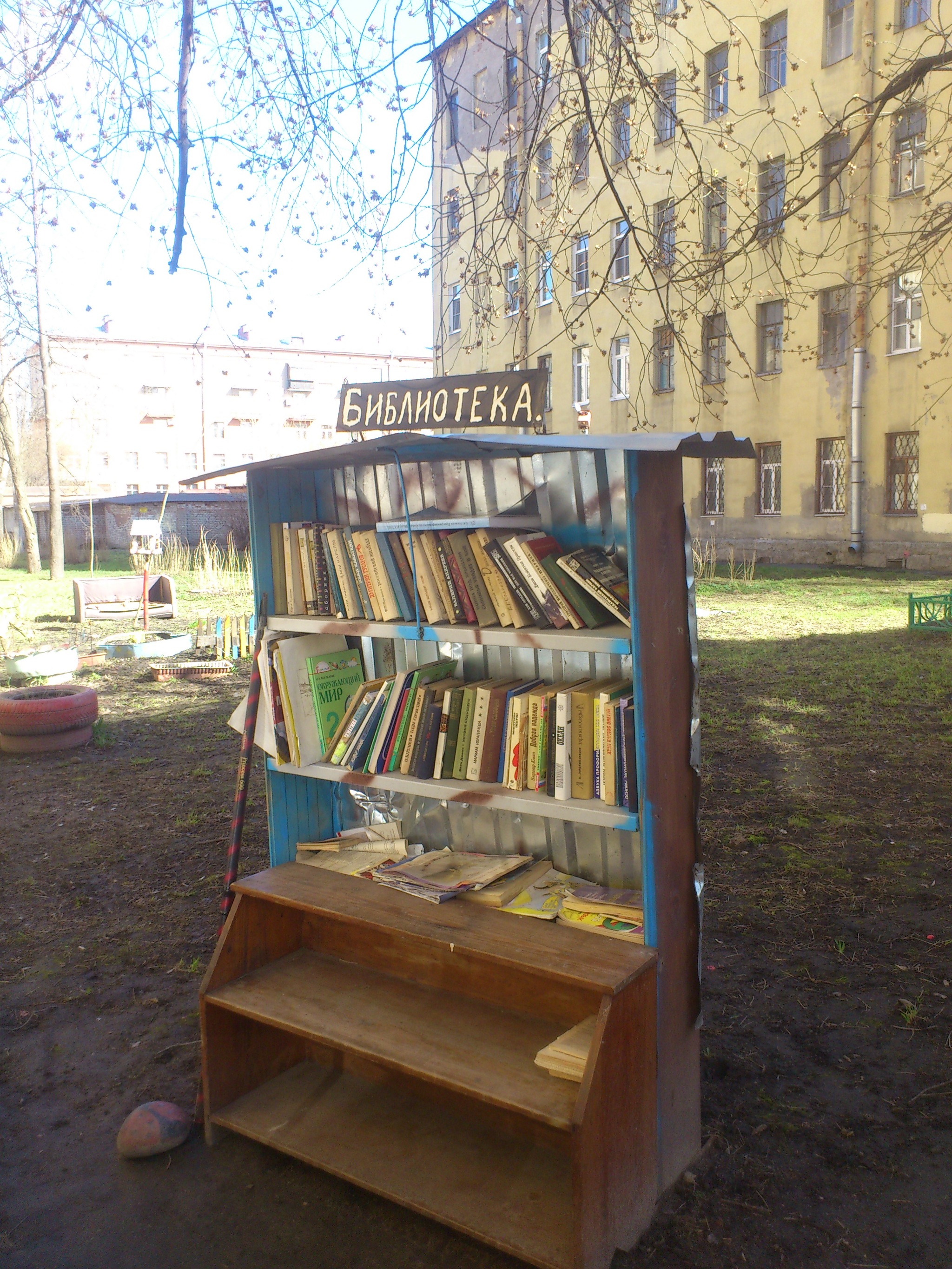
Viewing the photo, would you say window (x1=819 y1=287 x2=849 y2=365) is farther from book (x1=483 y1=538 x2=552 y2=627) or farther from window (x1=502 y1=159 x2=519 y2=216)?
book (x1=483 y1=538 x2=552 y2=627)

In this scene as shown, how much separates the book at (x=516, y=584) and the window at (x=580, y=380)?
22.9m

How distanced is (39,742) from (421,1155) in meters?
5.96

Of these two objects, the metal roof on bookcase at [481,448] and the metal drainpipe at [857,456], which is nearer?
the metal roof on bookcase at [481,448]

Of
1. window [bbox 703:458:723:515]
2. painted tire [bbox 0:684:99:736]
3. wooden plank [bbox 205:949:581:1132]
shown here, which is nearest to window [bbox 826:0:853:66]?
window [bbox 703:458:723:515]

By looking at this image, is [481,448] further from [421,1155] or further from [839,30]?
[839,30]

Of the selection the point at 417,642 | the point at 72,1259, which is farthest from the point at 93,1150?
the point at 417,642

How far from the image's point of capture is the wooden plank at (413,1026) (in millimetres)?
2453

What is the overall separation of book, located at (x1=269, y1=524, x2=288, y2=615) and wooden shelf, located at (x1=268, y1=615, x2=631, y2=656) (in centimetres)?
10

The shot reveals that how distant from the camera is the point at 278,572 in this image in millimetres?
3453

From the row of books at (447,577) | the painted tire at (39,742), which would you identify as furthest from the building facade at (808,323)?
the row of books at (447,577)

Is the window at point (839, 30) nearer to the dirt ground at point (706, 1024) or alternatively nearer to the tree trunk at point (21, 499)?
the dirt ground at point (706, 1024)

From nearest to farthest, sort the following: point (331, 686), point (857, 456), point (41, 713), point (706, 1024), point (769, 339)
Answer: point (331, 686), point (706, 1024), point (41, 713), point (857, 456), point (769, 339)

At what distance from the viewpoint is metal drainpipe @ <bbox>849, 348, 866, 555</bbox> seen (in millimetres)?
18594

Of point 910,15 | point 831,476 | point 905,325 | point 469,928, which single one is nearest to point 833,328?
point 905,325
